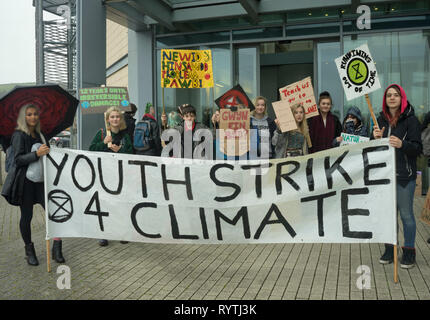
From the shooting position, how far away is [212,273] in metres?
4.54

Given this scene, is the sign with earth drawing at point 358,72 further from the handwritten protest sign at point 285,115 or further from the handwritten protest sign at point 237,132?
the handwritten protest sign at point 237,132

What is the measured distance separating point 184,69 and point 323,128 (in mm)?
2723

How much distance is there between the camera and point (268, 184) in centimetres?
426

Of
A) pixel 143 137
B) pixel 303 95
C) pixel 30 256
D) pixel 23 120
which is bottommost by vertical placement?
pixel 30 256

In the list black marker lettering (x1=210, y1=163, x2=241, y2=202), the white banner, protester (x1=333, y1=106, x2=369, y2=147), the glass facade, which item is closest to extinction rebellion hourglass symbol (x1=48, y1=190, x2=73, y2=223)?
the white banner

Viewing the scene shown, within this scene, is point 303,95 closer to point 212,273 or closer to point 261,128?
point 261,128

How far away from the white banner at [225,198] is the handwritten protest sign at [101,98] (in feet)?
10.4

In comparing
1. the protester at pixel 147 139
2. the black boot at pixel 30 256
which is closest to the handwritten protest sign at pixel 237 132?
the protester at pixel 147 139

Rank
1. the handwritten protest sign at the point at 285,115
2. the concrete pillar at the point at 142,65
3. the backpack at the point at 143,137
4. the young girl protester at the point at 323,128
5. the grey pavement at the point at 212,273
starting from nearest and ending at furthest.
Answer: the grey pavement at the point at 212,273
the handwritten protest sign at the point at 285,115
the young girl protester at the point at 323,128
the backpack at the point at 143,137
the concrete pillar at the point at 142,65

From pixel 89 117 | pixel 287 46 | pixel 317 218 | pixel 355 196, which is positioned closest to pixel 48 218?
pixel 317 218

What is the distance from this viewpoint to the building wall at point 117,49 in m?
17.1

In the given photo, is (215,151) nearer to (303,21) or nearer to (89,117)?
(89,117)

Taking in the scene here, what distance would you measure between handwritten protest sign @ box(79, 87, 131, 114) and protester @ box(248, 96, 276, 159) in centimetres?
278

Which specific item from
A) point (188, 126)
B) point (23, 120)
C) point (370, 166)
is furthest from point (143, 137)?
point (370, 166)
